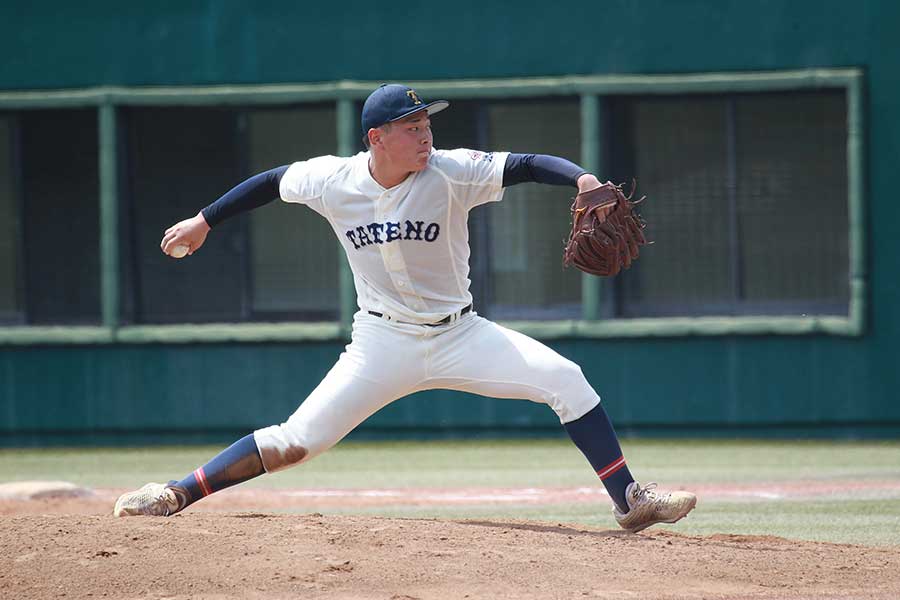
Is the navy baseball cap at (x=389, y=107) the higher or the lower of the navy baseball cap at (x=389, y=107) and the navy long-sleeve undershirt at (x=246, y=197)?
the higher

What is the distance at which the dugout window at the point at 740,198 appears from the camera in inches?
443

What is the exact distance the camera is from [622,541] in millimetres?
5945


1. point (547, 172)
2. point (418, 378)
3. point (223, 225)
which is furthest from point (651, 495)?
point (223, 225)

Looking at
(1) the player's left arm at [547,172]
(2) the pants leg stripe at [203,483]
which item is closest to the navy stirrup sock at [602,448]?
(1) the player's left arm at [547,172]

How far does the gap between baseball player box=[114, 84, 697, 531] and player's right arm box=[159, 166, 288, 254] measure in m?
0.01

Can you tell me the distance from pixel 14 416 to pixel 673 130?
5.34 metres

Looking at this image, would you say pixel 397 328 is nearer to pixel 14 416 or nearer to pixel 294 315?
pixel 294 315

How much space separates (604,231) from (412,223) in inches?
30.1

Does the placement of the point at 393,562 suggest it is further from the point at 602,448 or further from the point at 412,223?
the point at 412,223

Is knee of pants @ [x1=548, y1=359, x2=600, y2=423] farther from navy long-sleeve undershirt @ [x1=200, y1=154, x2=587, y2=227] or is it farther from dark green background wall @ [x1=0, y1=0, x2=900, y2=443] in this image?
dark green background wall @ [x1=0, y1=0, x2=900, y2=443]

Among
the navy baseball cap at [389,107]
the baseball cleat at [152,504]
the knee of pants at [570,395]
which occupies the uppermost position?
the navy baseball cap at [389,107]

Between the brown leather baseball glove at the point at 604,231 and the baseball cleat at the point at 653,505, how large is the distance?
87cm

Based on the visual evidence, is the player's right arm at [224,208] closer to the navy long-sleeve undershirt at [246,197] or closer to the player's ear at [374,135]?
the navy long-sleeve undershirt at [246,197]

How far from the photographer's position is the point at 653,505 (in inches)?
241
